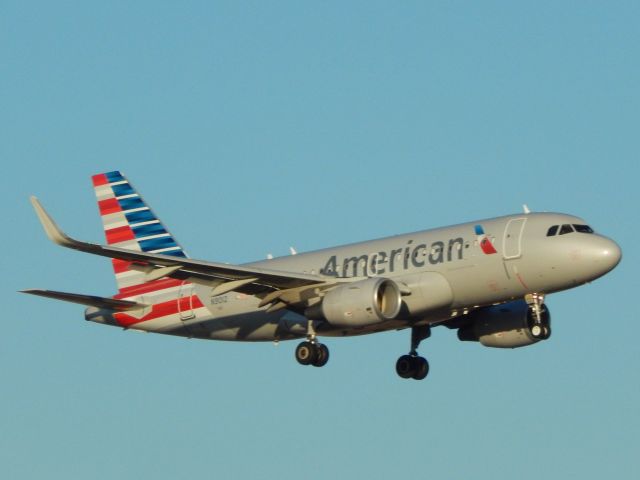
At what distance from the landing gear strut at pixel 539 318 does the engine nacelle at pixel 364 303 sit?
16.5 ft

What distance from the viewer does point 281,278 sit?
61.7m

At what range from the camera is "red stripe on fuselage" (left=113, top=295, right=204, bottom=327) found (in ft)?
218

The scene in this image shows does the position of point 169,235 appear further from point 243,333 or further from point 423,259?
point 423,259

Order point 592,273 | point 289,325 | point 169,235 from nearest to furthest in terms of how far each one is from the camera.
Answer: point 592,273
point 289,325
point 169,235

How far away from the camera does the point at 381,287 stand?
60.2 meters

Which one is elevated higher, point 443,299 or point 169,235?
point 169,235

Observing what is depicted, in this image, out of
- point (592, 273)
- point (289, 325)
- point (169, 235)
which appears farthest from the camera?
point (169, 235)

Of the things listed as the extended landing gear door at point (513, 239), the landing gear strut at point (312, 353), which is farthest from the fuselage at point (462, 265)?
the landing gear strut at point (312, 353)

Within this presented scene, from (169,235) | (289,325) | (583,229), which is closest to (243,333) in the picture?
(289,325)

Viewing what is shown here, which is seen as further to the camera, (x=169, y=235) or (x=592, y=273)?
(x=169, y=235)

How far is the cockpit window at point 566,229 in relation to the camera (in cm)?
6038

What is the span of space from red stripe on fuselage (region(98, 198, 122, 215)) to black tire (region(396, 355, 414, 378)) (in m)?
14.6

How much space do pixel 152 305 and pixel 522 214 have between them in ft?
50.8

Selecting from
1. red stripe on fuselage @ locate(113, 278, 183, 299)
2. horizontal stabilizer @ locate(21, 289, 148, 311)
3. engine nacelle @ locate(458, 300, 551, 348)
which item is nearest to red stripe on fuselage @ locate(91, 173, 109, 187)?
red stripe on fuselage @ locate(113, 278, 183, 299)
